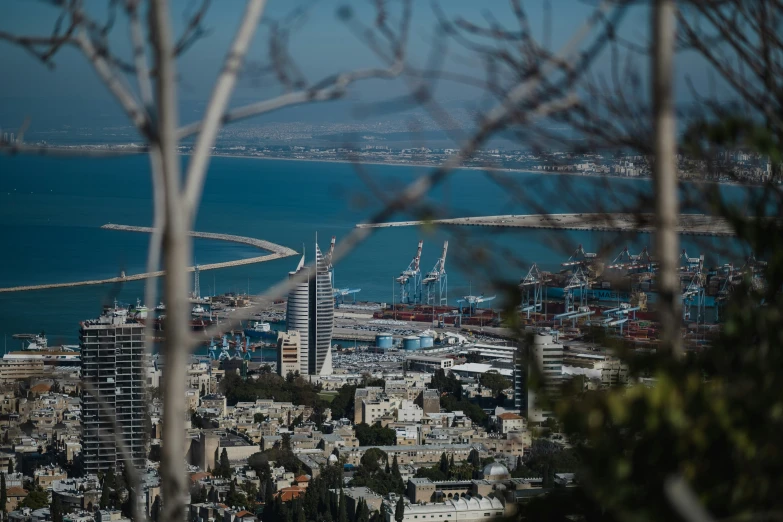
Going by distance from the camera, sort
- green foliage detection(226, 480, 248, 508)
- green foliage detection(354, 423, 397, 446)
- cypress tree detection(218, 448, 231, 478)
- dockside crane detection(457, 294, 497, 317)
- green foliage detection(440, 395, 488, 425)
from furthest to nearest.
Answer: dockside crane detection(457, 294, 497, 317)
green foliage detection(440, 395, 488, 425)
green foliage detection(354, 423, 397, 446)
cypress tree detection(218, 448, 231, 478)
green foliage detection(226, 480, 248, 508)

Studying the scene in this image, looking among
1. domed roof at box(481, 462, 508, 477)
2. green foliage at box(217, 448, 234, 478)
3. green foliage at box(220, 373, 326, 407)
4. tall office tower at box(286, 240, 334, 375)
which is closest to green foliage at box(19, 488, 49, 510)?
green foliage at box(217, 448, 234, 478)

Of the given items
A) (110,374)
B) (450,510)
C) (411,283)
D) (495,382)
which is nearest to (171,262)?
(450,510)

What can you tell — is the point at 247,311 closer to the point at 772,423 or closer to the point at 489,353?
the point at 772,423

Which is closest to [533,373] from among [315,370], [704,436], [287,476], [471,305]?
[704,436]

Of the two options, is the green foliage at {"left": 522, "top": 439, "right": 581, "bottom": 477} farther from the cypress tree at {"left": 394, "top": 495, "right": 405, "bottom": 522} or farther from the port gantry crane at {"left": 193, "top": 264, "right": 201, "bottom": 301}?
the port gantry crane at {"left": 193, "top": 264, "right": 201, "bottom": 301}

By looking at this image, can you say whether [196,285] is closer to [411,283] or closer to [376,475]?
[411,283]
